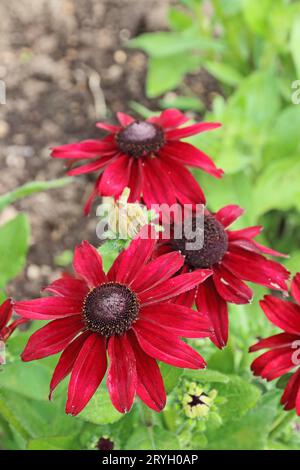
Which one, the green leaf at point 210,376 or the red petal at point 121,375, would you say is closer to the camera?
the red petal at point 121,375

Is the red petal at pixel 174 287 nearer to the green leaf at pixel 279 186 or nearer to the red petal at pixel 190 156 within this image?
the red petal at pixel 190 156

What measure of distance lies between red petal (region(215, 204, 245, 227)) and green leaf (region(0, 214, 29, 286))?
1.56ft

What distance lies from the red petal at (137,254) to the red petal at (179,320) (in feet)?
0.17

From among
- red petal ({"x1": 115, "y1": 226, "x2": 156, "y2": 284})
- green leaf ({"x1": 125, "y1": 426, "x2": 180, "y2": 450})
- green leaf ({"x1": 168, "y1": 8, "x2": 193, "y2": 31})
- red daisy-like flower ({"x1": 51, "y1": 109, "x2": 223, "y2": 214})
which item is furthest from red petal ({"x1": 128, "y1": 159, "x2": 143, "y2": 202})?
green leaf ({"x1": 168, "y1": 8, "x2": 193, "y2": 31})

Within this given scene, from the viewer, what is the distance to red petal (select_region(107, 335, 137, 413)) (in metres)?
0.63

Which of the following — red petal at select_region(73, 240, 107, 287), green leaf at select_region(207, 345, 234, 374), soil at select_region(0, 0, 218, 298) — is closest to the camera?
red petal at select_region(73, 240, 107, 287)

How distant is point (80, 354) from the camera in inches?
25.9

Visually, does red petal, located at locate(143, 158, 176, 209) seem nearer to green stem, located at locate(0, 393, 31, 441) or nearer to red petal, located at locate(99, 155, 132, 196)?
red petal, located at locate(99, 155, 132, 196)

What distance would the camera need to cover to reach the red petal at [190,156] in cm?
86

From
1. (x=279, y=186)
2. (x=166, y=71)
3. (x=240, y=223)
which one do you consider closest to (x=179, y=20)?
(x=166, y=71)

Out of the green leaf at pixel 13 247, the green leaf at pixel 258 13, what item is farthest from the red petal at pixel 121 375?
the green leaf at pixel 258 13

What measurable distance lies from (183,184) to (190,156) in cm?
5
